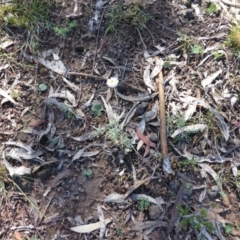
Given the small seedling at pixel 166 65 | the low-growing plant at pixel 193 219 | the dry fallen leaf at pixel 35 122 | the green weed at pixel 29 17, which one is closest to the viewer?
the low-growing plant at pixel 193 219

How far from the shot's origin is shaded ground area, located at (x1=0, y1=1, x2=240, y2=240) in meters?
2.48

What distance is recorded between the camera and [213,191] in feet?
8.28

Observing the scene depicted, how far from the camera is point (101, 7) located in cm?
300

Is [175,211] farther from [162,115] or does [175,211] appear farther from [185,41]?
[185,41]

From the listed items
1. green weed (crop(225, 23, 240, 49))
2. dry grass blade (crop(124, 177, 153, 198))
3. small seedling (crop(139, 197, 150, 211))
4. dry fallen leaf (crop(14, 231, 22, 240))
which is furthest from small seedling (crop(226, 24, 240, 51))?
dry fallen leaf (crop(14, 231, 22, 240))

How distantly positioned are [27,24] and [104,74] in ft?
2.28

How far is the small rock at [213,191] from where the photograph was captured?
8.25ft

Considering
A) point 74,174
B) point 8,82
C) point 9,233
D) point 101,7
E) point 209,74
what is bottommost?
point 9,233

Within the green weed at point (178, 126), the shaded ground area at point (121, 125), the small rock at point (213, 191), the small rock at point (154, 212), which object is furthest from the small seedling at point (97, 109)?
the small rock at point (213, 191)

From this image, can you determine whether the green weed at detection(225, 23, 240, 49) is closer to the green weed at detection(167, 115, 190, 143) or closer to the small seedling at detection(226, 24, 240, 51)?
the small seedling at detection(226, 24, 240, 51)

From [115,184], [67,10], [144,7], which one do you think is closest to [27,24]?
[67,10]

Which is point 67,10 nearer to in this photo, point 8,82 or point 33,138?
point 8,82

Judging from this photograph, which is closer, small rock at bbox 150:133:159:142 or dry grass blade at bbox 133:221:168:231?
dry grass blade at bbox 133:221:168:231

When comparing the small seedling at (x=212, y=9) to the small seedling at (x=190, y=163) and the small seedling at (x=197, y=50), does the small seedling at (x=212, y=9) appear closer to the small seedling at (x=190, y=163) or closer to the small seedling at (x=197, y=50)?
the small seedling at (x=197, y=50)
